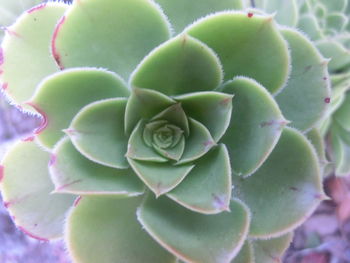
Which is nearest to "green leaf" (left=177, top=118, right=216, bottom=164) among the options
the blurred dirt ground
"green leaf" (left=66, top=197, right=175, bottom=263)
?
"green leaf" (left=66, top=197, right=175, bottom=263)

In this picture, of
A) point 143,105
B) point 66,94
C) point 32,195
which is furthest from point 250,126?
point 32,195

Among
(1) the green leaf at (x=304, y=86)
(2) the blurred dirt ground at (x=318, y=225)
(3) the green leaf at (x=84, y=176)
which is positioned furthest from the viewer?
(2) the blurred dirt ground at (x=318, y=225)

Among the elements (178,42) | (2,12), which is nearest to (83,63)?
(178,42)

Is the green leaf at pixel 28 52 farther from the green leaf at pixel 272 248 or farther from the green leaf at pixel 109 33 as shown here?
the green leaf at pixel 272 248

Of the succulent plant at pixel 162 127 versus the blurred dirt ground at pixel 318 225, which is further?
the blurred dirt ground at pixel 318 225

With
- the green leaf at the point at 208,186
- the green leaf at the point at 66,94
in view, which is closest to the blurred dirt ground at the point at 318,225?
the green leaf at the point at 66,94

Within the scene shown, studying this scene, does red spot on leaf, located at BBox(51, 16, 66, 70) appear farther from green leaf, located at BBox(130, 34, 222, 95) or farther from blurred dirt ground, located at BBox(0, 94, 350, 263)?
blurred dirt ground, located at BBox(0, 94, 350, 263)

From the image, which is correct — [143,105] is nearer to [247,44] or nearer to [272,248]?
[247,44]
